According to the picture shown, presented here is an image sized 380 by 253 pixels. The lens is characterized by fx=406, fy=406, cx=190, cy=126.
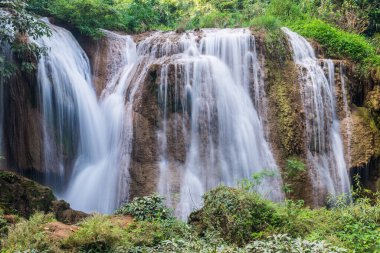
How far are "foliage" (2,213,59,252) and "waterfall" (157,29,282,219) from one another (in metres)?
5.59

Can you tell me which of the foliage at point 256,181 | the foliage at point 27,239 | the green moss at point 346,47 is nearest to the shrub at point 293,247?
the foliage at point 27,239

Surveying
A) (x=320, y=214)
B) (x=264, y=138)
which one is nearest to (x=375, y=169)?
(x=264, y=138)

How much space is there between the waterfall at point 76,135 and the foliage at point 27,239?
16.1ft

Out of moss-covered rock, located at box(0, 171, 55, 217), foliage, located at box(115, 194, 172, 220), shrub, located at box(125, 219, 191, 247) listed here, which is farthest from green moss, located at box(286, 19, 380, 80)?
moss-covered rock, located at box(0, 171, 55, 217)

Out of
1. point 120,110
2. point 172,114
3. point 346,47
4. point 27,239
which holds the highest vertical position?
point 346,47

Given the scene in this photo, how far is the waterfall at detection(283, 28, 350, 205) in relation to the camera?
13.4 metres

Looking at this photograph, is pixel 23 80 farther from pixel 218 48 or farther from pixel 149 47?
pixel 218 48

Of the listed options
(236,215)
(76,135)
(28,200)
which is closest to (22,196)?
(28,200)

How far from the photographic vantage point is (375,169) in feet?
46.6

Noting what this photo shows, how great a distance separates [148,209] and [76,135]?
4.69 metres

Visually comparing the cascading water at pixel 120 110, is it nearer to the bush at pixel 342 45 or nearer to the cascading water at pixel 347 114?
the cascading water at pixel 347 114

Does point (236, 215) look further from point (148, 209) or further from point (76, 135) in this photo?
point (76, 135)

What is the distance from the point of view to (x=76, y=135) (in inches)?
499

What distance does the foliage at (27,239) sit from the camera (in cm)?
600
